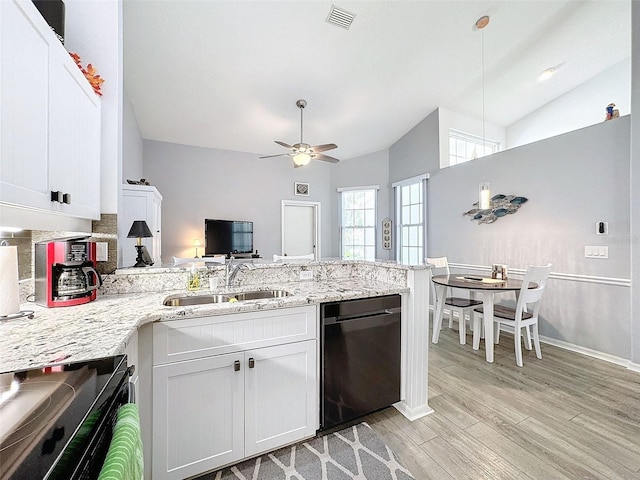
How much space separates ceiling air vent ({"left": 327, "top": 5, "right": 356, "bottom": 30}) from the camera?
2701 mm

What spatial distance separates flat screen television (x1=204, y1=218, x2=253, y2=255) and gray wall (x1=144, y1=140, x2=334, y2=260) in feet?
0.67

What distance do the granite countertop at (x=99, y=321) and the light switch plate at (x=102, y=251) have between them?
0.76ft

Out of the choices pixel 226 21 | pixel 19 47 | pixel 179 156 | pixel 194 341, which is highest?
pixel 226 21

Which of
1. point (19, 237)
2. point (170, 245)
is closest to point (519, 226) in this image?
point (19, 237)

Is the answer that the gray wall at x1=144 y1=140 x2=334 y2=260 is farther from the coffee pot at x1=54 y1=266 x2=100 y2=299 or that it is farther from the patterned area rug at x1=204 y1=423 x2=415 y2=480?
the patterned area rug at x1=204 y1=423 x2=415 y2=480

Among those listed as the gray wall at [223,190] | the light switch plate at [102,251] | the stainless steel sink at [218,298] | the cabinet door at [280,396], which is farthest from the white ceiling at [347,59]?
the cabinet door at [280,396]

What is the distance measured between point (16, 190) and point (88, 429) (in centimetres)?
86

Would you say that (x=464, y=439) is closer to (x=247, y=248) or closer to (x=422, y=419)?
(x=422, y=419)

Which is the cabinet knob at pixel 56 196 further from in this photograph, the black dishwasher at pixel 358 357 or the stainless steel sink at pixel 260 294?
the black dishwasher at pixel 358 357

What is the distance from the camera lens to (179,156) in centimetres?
520

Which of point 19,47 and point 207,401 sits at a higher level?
point 19,47

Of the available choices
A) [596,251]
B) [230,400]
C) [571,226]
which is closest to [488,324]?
[596,251]

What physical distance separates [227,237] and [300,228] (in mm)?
1675

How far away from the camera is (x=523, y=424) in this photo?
187cm
